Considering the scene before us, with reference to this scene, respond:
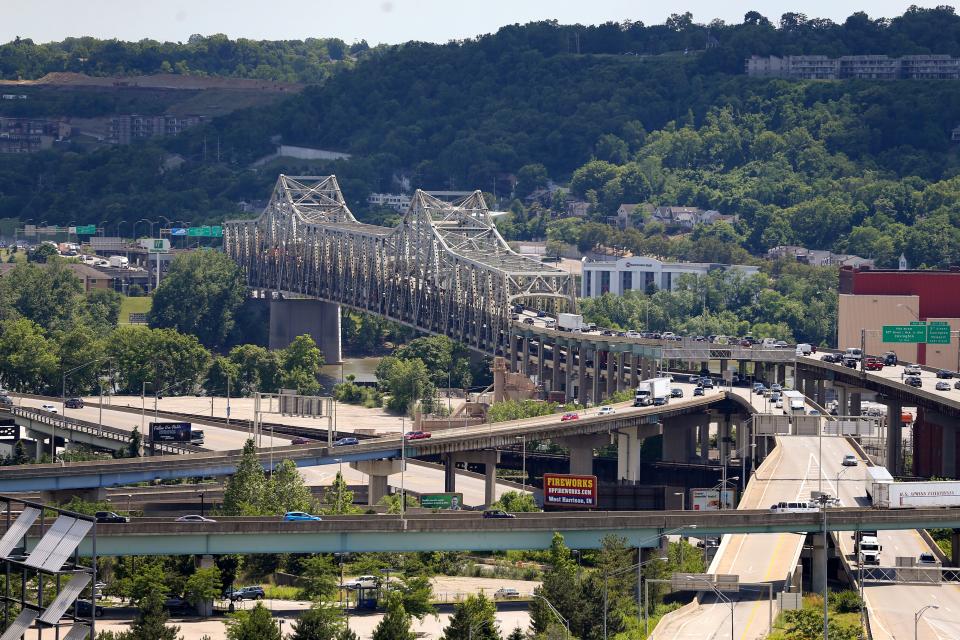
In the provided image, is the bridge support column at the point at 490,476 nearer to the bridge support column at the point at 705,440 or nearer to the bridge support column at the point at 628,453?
the bridge support column at the point at 628,453

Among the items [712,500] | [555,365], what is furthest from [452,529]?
[555,365]

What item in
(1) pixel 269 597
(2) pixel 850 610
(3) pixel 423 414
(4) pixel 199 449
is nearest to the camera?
(2) pixel 850 610

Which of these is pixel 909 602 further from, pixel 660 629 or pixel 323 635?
pixel 323 635

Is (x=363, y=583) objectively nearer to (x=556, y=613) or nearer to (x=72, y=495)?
(x=556, y=613)

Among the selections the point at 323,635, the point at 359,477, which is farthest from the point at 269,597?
the point at 359,477

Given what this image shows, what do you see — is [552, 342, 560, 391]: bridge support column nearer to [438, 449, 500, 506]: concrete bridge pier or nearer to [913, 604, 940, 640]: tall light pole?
[438, 449, 500, 506]: concrete bridge pier

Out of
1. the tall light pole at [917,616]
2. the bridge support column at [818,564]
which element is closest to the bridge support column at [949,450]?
the bridge support column at [818,564]

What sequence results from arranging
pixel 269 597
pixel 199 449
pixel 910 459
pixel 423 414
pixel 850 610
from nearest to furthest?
pixel 850 610, pixel 269 597, pixel 199 449, pixel 910 459, pixel 423 414
